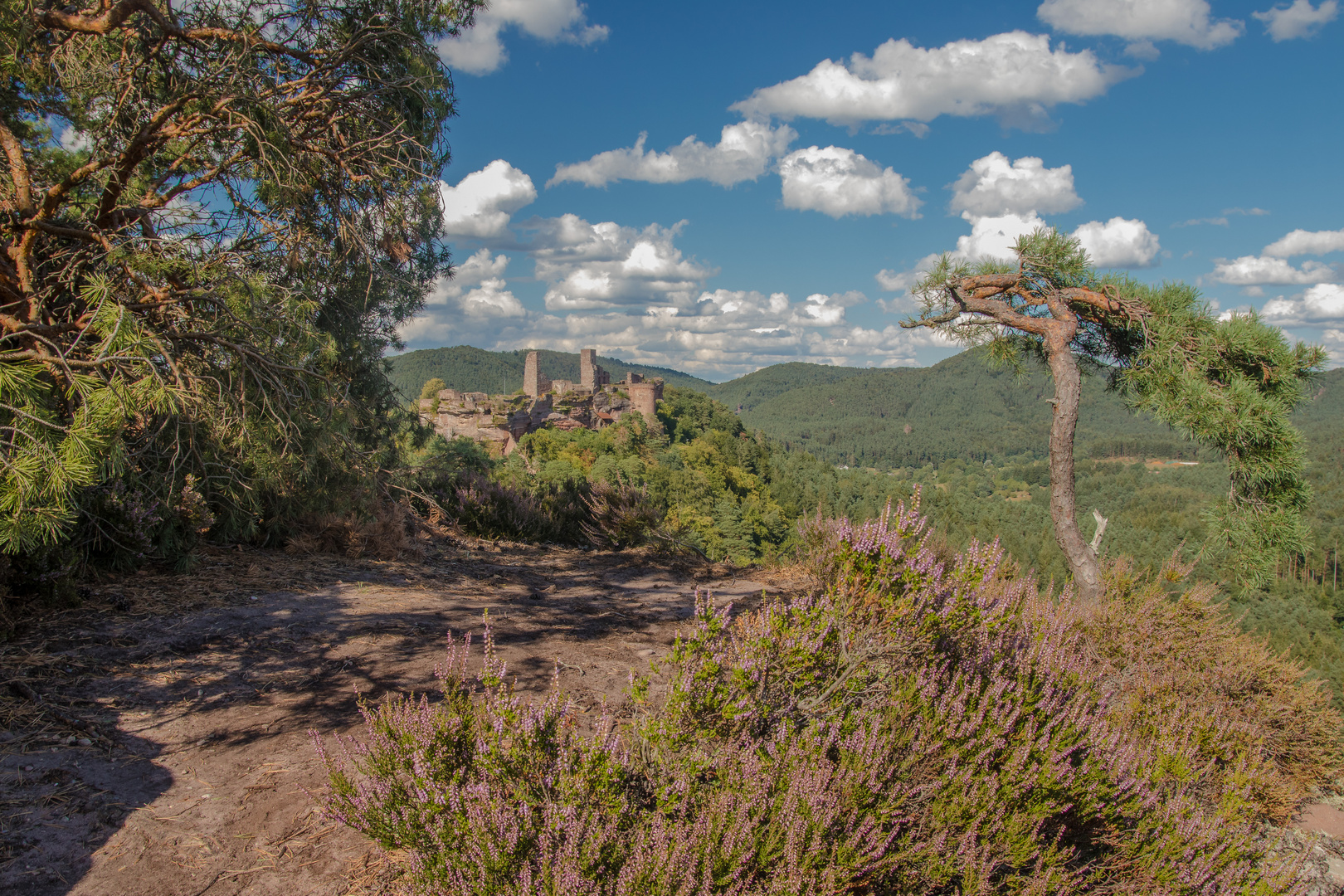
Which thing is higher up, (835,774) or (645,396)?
(645,396)

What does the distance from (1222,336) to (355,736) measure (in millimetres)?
5930

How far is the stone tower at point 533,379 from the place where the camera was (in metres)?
57.6

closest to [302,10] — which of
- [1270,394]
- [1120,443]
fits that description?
[1270,394]

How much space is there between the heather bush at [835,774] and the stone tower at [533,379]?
5534 cm

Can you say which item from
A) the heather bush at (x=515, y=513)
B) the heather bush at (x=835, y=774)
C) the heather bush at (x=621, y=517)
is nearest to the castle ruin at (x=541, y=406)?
the heather bush at (x=515, y=513)

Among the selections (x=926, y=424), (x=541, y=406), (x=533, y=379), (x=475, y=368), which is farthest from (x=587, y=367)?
(x=926, y=424)

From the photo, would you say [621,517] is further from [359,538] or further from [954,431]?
[954,431]

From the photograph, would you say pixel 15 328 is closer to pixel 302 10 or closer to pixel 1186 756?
pixel 302 10

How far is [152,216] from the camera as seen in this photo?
4285mm

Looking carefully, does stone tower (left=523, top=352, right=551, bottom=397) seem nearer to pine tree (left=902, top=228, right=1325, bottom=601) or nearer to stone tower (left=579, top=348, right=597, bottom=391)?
stone tower (left=579, top=348, right=597, bottom=391)

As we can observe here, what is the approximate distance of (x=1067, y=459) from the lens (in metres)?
5.22

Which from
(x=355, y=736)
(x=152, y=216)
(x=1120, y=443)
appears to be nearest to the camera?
(x=355, y=736)

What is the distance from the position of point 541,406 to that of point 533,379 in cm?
1032

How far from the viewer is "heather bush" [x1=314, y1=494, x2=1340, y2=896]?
1704 millimetres
